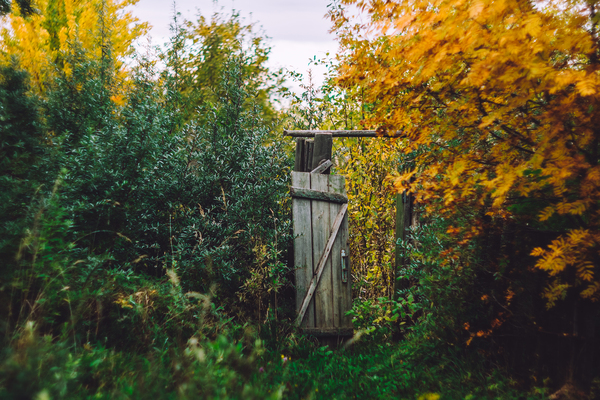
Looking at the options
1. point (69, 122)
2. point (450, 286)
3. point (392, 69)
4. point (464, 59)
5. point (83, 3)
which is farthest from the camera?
point (83, 3)

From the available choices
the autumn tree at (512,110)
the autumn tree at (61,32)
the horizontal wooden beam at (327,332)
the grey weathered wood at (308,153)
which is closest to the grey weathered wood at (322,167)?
the grey weathered wood at (308,153)

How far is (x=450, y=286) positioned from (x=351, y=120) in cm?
357

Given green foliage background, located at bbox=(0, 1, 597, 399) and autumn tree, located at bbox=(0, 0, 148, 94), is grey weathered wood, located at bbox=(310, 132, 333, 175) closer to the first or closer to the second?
green foliage background, located at bbox=(0, 1, 597, 399)

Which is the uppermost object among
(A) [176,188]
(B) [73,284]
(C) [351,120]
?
(C) [351,120]

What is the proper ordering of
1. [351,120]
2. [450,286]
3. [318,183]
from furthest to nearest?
[351,120] < [318,183] < [450,286]

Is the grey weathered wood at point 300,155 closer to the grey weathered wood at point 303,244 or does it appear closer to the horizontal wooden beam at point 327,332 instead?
the grey weathered wood at point 303,244

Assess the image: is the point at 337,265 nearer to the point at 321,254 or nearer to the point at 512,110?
the point at 321,254

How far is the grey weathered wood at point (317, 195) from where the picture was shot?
437cm

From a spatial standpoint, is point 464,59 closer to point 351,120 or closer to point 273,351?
point 273,351

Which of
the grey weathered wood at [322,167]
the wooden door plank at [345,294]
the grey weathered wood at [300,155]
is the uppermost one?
the grey weathered wood at [300,155]

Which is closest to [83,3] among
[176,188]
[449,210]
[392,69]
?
[176,188]

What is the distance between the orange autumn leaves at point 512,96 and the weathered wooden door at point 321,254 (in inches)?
65.5

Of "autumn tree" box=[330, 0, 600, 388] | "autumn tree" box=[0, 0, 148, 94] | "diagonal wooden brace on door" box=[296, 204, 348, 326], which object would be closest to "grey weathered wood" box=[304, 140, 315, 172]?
"diagonal wooden brace on door" box=[296, 204, 348, 326]

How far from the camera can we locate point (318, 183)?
4449 millimetres
